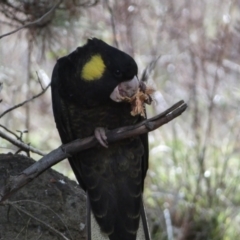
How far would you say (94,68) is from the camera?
9.43 ft

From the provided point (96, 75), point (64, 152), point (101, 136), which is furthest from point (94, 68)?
point (64, 152)

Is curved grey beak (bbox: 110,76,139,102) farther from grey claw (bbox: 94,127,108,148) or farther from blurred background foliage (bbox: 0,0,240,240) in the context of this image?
blurred background foliage (bbox: 0,0,240,240)

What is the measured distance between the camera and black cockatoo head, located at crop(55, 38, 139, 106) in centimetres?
279

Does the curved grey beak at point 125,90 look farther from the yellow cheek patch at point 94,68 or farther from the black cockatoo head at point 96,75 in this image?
the yellow cheek patch at point 94,68

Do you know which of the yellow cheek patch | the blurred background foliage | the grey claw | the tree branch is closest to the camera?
the tree branch

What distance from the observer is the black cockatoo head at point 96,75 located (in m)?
2.79

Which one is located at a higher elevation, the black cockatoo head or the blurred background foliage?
the blurred background foliage

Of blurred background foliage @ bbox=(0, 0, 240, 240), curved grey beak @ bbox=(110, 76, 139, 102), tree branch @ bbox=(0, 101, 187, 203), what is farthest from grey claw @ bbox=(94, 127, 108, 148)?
blurred background foliage @ bbox=(0, 0, 240, 240)

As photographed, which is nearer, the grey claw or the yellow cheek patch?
the grey claw

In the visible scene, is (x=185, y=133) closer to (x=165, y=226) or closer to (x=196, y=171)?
(x=196, y=171)

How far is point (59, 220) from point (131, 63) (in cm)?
85

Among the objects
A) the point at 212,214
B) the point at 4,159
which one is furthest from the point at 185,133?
the point at 4,159

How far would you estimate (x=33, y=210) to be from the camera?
3.00 m

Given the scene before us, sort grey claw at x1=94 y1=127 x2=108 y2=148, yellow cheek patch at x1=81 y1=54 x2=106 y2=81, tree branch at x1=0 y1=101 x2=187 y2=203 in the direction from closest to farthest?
tree branch at x1=0 y1=101 x2=187 y2=203, grey claw at x1=94 y1=127 x2=108 y2=148, yellow cheek patch at x1=81 y1=54 x2=106 y2=81
